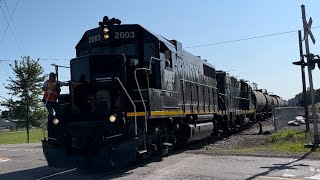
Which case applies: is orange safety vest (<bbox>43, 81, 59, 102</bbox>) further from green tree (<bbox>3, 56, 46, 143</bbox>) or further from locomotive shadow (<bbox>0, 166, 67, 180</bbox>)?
green tree (<bbox>3, 56, 46, 143</bbox>)

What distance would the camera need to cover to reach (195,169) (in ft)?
33.4

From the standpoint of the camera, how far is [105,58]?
1074 cm

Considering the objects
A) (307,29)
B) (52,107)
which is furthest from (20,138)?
(307,29)

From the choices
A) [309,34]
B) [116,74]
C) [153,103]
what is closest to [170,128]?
[153,103]

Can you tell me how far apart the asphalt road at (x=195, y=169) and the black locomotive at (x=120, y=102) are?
488 mm

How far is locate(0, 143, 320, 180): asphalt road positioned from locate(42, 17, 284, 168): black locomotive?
1.60 ft

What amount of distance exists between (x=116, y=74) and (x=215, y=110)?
29.9ft

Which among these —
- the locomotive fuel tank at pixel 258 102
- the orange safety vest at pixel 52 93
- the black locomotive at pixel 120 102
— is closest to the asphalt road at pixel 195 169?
the black locomotive at pixel 120 102

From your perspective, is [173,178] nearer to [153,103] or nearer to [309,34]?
[153,103]

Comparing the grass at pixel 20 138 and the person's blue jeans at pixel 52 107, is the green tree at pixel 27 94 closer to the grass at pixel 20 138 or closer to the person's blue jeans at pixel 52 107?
the grass at pixel 20 138

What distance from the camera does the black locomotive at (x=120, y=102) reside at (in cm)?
970

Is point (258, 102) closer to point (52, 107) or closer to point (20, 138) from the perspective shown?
point (52, 107)

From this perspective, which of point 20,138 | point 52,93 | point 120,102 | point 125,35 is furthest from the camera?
point 20,138

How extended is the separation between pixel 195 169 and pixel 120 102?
260cm
